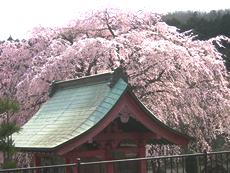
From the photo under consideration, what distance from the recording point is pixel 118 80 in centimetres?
1066

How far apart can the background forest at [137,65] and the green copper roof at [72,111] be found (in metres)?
3.37

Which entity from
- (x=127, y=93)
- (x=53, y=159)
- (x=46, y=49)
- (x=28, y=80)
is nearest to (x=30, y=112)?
(x=28, y=80)

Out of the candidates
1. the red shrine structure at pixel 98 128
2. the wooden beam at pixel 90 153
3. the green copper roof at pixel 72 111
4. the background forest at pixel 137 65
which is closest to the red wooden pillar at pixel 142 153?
the red shrine structure at pixel 98 128

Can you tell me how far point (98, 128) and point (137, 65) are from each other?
614cm

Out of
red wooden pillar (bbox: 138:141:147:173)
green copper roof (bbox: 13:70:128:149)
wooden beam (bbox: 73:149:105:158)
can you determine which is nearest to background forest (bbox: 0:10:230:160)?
green copper roof (bbox: 13:70:128:149)

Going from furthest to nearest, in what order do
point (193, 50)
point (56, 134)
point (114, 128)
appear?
point (193, 50), point (114, 128), point (56, 134)

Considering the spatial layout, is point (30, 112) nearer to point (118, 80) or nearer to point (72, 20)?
point (72, 20)

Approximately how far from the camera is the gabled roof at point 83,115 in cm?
980

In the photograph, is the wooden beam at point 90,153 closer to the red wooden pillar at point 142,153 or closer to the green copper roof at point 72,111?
the green copper roof at point 72,111

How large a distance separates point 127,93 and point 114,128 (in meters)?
1.10

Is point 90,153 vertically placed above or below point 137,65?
below

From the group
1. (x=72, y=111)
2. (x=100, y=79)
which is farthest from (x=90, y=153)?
(x=100, y=79)

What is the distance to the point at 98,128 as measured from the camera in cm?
978

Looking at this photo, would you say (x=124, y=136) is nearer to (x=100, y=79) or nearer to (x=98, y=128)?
(x=98, y=128)
